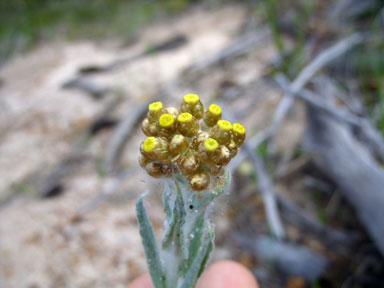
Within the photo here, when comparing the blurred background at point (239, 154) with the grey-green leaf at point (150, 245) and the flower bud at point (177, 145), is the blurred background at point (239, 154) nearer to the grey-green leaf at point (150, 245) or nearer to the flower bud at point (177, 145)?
the grey-green leaf at point (150, 245)

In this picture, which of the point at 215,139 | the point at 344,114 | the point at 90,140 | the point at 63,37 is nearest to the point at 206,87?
the point at 90,140

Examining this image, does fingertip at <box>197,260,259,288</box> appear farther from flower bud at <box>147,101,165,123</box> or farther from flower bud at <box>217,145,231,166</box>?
flower bud at <box>147,101,165,123</box>

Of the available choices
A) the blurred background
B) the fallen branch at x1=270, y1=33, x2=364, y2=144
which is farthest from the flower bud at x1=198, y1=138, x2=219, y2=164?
the fallen branch at x1=270, y1=33, x2=364, y2=144

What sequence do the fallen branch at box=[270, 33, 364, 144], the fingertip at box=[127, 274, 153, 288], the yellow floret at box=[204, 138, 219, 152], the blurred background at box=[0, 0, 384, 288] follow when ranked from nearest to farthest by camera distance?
the yellow floret at box=[204, 138, 219, 152], the fingertip at box=[127, 274, 153, 288], the blurred background at box=[0, 0, 384, 288], the fallen branch at box=[270, 33, 364, 144]

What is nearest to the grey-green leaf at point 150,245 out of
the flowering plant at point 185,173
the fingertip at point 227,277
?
the flowering plant at point 185,173

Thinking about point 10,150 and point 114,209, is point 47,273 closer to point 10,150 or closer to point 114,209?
point 114,209

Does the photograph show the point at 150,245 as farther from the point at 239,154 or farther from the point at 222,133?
the point at 239,154

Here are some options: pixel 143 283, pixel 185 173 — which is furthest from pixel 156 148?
pixel 143 283
